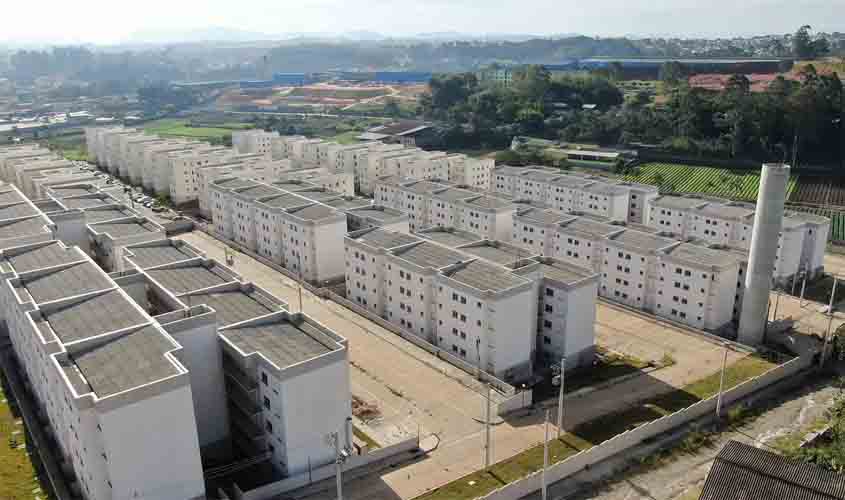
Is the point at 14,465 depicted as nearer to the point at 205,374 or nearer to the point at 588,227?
the point at 205,374

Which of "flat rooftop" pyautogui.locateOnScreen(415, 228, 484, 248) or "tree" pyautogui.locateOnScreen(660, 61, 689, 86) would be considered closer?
"flat rooftop" pyautogui.locateOnScreen(415, 228, 484, 248)

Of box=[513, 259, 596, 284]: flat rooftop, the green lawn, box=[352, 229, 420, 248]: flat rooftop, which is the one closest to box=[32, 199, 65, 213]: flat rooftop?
box=[352, 229, 420, 248]: flat rooftop

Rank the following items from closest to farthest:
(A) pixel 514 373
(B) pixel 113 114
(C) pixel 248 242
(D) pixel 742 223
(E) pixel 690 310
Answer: (A) pixel 514 373 → (E) pixel 690 310 → (D) pixel 742 223 → (C) pixel 248 242 → (B) pixel 113 114

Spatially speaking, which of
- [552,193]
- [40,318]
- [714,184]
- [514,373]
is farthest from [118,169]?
A: [714,184]

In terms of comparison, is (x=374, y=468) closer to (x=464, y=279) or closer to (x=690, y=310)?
(x=464, y=279)

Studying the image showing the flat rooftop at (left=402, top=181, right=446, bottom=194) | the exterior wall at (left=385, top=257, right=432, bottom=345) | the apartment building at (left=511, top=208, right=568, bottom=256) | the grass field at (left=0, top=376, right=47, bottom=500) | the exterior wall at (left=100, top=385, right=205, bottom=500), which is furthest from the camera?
the flat rooftop at (left=402, top=181, right=446, bottom=194)

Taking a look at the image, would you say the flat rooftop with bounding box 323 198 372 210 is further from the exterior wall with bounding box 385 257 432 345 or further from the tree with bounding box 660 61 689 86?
the tree with bounding box 660 61 689 86
